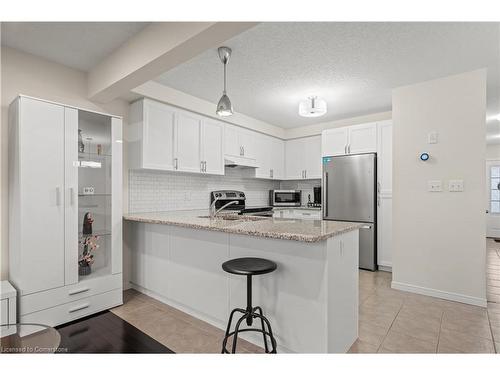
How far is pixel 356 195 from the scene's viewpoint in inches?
160

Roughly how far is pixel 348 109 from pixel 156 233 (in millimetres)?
3229

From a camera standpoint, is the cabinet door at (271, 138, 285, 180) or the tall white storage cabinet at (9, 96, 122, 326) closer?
the tall white storage cabinet at (9, 96, 122, 326)

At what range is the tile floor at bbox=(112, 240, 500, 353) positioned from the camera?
203cm

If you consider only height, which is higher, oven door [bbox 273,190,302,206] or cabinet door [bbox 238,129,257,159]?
cabinet door [bbox 238,129,257,159]

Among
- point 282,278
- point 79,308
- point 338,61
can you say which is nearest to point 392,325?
point 282,278

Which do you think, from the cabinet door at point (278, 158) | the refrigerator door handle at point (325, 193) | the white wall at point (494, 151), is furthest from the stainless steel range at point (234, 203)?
the white wall at point (494, 151)

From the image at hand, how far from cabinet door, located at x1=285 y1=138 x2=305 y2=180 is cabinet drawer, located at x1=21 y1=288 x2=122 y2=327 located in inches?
142

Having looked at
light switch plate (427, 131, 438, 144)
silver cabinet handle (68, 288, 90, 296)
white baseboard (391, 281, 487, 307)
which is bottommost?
white baseboard (391, 281, 487, 307)

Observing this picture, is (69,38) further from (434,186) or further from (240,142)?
(434,186)

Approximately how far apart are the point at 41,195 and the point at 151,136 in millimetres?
1295

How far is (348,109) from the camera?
13.6ft

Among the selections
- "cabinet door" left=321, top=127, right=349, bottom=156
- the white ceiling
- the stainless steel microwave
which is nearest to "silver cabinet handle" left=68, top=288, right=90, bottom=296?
the white ceiling

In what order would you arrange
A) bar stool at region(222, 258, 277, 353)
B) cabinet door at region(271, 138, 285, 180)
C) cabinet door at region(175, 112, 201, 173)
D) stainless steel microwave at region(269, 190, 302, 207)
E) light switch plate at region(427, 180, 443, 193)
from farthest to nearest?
1. stainless steel microwave at region(269, 190, 302, 207)
2. cabinet door at region(271, 138, 285, 180)
3. cabinet door at region(175, 112, 201, 173)
4. light switch plate at region(427, 180, 443, 193)
5. bar stool at region(222, 258, 277, 353)

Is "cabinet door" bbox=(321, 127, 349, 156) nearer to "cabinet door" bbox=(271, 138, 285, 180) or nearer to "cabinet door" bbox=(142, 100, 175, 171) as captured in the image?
"cabinet door" bbox=(271, 138, 285, 180)
